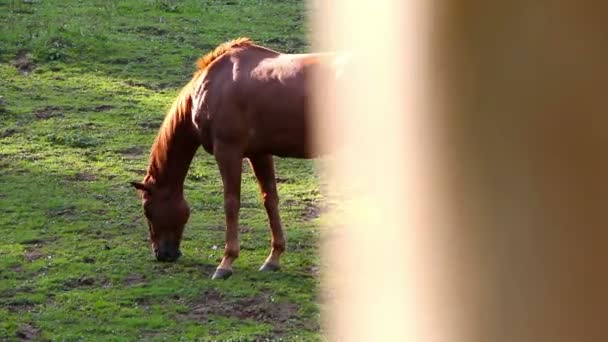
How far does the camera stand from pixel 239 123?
6.92m

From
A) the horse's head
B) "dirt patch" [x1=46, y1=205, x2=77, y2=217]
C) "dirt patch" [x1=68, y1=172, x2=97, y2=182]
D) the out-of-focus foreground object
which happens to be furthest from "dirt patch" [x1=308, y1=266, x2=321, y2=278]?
the out-of-focus foreground object

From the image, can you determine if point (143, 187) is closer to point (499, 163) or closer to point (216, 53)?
point (216, 53)

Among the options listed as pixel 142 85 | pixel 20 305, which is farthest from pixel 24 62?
pixel 20 305

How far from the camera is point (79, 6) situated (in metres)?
15.5

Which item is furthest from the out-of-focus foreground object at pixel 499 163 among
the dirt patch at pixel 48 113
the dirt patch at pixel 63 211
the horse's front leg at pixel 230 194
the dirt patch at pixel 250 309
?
the dirt patch at pixel 48 113

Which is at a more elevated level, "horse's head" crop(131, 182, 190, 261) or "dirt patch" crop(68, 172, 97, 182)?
"horse's head" crop(131, 182, 190, 261)

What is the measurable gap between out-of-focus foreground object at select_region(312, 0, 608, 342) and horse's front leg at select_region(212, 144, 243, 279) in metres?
5.77

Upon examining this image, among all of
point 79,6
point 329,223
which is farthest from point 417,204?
point 79,6

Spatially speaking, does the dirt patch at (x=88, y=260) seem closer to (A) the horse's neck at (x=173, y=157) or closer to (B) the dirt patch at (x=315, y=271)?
(A) the horse's neck at (x=173, y=157)

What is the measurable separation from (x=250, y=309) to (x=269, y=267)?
950mm

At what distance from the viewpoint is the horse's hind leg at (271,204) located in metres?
7.23

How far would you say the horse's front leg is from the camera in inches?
274

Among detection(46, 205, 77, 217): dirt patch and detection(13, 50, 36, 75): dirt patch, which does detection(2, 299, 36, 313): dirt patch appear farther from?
detection(13, 50, 36, 75): dirt patch

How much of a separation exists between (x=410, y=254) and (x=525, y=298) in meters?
0.14
